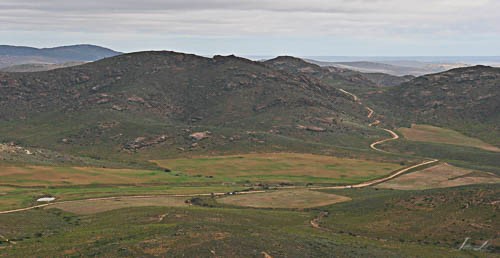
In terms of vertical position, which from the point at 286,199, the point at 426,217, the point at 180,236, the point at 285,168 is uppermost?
the point at 180,236

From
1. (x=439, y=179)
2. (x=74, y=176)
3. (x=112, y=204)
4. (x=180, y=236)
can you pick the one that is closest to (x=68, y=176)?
(x=74, y=176)

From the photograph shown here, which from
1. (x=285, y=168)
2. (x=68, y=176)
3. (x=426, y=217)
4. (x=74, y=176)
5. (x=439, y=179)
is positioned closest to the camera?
(x=426, y=217)

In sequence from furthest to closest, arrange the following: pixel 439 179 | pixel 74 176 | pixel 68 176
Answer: pixel 439 179
pixel 74 176
pixel 68 176

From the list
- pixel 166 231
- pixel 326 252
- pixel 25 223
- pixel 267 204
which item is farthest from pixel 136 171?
pixel 326 252

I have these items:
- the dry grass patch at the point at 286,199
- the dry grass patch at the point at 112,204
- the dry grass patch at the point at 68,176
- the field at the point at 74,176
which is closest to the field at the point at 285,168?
the field at the point at 74,176

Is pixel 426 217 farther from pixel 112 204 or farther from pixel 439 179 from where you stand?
pixel 112 204

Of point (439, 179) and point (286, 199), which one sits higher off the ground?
point (439, 179)

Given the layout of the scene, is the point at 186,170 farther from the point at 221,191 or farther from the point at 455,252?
the point at 455,252

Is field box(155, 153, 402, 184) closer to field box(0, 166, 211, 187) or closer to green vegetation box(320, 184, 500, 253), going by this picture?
field box(0, 166, 211, 187)
